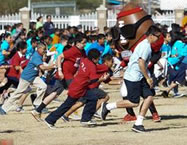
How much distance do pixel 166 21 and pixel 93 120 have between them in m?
23.8

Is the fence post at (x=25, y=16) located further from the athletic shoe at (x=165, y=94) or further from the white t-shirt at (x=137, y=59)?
the white t-shirt at (x=137, y=59)

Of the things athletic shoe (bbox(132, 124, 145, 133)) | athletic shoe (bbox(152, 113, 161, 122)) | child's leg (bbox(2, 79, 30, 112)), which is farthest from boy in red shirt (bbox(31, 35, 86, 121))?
athletic shoe (bbox(132, 124, 145, 133))

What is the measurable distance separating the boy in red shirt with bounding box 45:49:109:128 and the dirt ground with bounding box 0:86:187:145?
22 cm

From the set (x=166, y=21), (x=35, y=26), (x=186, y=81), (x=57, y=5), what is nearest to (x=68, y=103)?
(x=186, y=81)

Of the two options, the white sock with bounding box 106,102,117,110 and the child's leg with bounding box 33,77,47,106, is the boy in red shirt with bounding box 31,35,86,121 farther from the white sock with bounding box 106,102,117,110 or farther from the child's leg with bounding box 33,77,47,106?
the white sock with bounding box 106,102,117,110

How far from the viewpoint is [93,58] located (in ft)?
45.3

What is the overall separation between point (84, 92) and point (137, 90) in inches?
43.3

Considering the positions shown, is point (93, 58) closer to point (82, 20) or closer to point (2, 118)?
point (2, 118)

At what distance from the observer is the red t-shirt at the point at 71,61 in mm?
15398

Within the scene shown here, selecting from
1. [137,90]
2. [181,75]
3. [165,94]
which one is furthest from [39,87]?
[181,75]

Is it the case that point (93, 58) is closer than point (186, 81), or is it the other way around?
A: point (93, 58)

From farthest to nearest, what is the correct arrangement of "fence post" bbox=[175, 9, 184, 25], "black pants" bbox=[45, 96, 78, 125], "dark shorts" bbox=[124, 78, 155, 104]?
"fence post" bbox=[175, 9, 184, 25] → "black pants" bbox=[45, 96, 78, 125] → "dark shorts" bbox=[124, 78, 155, 104]

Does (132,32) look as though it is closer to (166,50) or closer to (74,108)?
(74,108)

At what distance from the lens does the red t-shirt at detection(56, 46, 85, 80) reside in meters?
15.4
